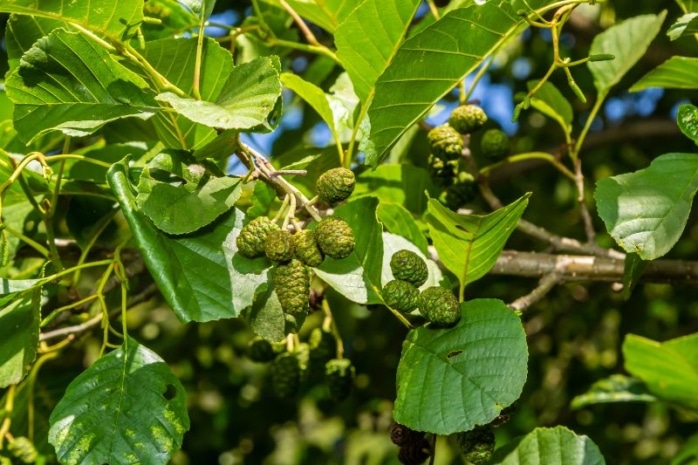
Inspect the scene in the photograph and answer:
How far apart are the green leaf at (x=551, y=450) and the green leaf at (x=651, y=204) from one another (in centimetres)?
38

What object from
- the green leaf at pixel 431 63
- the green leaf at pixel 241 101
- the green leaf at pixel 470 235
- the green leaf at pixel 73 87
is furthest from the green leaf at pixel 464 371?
the green leaf at pixel 73 87

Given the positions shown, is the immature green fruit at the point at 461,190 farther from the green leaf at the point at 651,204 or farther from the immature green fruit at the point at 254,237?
the immature green fruit at the point at 254,237

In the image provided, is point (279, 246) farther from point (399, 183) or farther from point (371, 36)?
point (399, 183)

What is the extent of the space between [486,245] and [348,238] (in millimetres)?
272

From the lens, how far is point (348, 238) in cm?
139

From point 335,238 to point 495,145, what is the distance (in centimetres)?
75

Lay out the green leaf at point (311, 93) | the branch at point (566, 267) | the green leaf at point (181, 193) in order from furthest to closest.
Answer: the branch at point (566, 267) → the green leaf at point (311, 93) → the green leaf at point (181, 193)

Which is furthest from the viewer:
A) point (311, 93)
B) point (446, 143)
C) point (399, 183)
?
point (399, 183)

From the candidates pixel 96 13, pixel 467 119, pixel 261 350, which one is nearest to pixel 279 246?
pixel 96 13

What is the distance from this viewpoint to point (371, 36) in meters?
1.54

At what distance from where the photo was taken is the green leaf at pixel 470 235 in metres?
1.42

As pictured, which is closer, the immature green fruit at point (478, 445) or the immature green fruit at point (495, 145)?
the immature green fruit at point (478, 445)

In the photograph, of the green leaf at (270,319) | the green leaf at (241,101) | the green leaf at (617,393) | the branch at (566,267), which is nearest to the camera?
the green leaf at (241,101)

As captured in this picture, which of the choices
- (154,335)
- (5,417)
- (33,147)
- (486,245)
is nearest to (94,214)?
(33,147)
